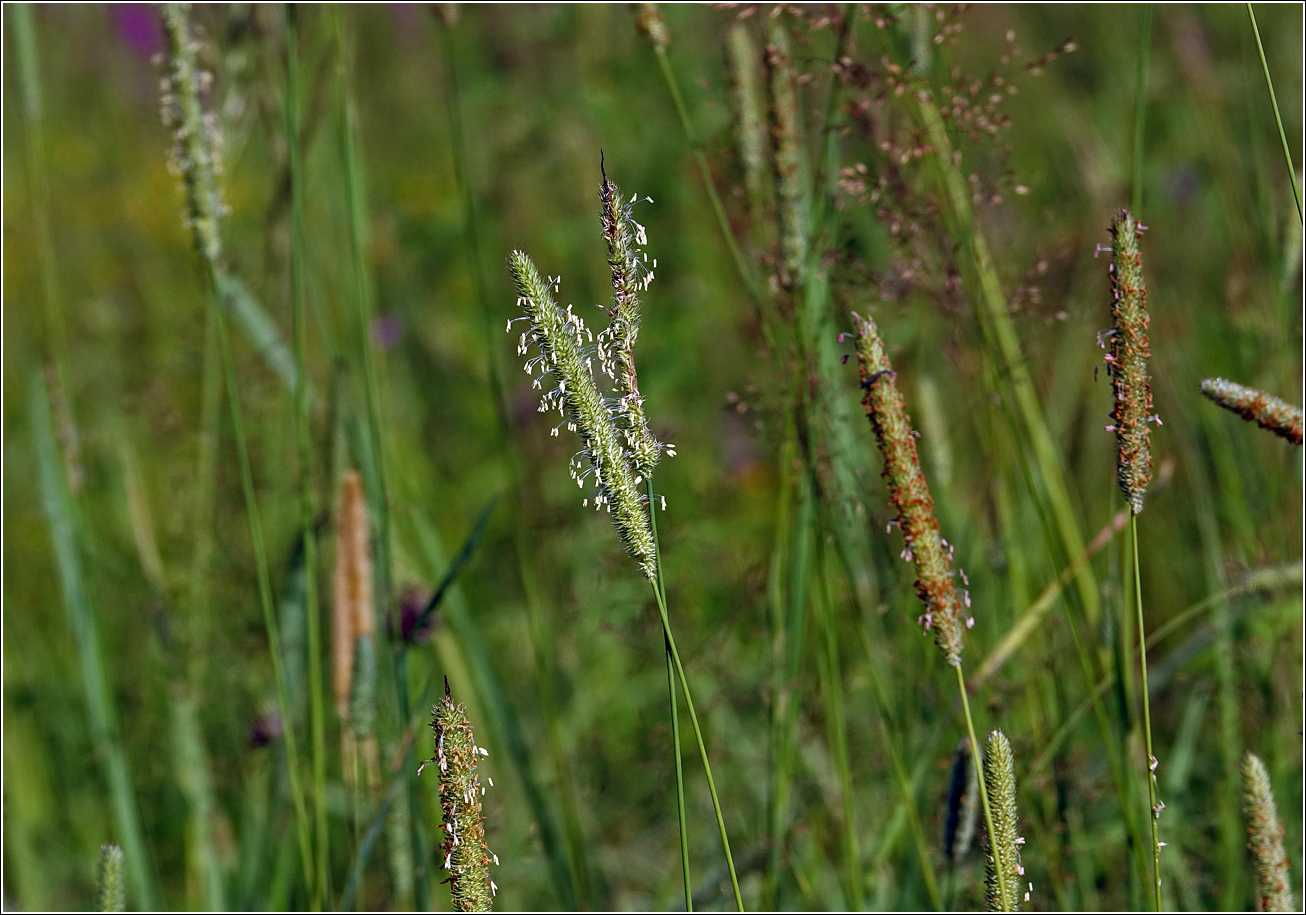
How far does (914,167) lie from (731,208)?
101cm

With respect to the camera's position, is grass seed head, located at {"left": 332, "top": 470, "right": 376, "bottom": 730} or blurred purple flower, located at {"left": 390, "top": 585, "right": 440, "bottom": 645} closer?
grass seed head, located at {"left": 332, "top": 470, "right": 376, "bottom": 730}

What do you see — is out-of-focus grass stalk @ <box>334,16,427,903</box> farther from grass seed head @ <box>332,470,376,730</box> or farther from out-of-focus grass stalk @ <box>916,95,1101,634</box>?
out-of-focus grass stalk @ <box>916,95,1101,634</box>

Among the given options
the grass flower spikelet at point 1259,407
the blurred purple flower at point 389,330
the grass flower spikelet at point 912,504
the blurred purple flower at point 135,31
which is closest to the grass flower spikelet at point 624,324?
the grass flower spikelet at point 912,504

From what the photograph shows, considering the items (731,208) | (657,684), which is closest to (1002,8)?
(731,208)

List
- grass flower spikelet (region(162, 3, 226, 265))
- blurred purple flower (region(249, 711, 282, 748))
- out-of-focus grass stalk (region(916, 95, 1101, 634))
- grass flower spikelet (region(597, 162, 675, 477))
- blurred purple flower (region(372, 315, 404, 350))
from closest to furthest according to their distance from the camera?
grass flower spikelet (region(597, 162, 675, 477)) < grass flower spikelet (region(162, 3, 226, 265)) < out-of-focus grass stalk (region(916, 95, 1101, 634)) < blurred purple flower (region(249, 711, 282, 748)) < blurred purple flower (region(372, 315, 404, 350))

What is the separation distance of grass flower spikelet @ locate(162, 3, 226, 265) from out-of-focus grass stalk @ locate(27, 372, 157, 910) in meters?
0.50

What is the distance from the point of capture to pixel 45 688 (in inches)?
64.8

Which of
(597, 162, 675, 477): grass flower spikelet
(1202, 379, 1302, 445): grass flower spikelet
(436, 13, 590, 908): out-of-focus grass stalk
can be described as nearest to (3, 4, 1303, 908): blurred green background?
(436, 13, 590, 908): out-of-focus grass stalk

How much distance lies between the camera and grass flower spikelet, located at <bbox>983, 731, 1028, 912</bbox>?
588mm

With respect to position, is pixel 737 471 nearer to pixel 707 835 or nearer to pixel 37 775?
pixel 707 835

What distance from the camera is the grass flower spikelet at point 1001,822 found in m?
0.59

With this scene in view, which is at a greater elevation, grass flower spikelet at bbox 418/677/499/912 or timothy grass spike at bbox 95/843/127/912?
grass flower spikelet at bbox 418/677/499/912

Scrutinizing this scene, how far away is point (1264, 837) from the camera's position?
722 millimetres

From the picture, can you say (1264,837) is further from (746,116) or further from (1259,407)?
(746,116)
